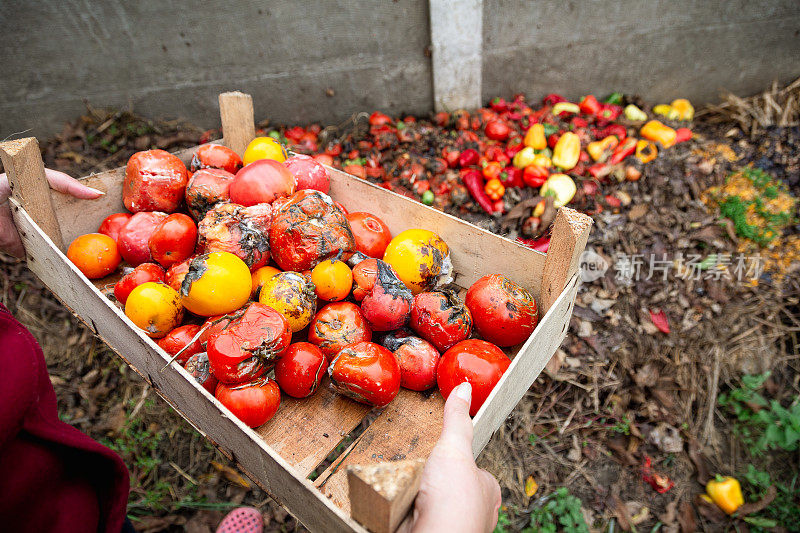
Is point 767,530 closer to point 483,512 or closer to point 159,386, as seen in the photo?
point 483,512

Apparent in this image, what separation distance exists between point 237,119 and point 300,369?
1736 millimetres

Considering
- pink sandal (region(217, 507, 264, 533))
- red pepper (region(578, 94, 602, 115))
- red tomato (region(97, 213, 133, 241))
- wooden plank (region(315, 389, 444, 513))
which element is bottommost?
pink sandal (region(217, 507, 264, 533))

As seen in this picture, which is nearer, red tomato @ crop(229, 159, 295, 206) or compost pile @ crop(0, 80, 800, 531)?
red tomato @ crop(229, 159, 295, 206)

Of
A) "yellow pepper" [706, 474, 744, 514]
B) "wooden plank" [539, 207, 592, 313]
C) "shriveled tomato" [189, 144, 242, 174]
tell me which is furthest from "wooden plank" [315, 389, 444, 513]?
"yellow pepper" [706, 474, 744, 514]

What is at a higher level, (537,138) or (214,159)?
(214,159)

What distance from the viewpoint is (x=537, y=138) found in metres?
4.13

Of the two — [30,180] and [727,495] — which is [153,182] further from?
[727,495]

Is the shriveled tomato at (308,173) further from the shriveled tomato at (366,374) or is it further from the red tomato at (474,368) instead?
the red tomato at (474,368)

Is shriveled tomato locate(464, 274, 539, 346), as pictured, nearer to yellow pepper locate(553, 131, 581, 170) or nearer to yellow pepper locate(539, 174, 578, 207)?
yellow pepper locate(539, 174, 578, 207)

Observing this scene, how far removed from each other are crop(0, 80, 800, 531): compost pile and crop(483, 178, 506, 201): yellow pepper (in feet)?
0.08

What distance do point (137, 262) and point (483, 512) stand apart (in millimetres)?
1895

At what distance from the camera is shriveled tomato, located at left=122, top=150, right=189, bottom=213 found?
2305 mm

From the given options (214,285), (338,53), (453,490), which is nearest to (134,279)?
(214,285)

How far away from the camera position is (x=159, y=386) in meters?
1.90
